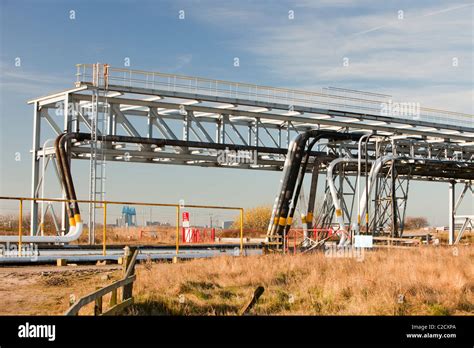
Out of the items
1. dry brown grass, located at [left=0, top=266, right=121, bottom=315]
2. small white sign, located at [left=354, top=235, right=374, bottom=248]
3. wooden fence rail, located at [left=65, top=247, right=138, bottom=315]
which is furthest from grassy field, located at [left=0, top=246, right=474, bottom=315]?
small white sign, located at [left=354, top=235, right=374, bottom=248]

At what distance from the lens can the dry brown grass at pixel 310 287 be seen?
1473cm

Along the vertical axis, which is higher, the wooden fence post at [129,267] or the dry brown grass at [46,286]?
the wooden fence post at [129,267]

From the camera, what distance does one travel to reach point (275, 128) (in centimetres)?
3725

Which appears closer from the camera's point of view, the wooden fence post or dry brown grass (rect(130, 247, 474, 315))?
the wooden fence post

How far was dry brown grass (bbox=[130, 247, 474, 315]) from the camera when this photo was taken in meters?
14.7

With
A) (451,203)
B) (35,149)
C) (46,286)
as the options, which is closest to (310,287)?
(46,286)

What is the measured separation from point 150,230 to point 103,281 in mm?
20911

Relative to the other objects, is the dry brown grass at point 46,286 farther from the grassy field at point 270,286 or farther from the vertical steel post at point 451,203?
the vertical steel post at point 451,203

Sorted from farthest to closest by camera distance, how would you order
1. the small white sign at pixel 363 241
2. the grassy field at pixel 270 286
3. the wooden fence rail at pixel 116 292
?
the small white sign at pixel 363 241
the grassy field at pixel 270 286
the wooden fence rail at pixel 116 292

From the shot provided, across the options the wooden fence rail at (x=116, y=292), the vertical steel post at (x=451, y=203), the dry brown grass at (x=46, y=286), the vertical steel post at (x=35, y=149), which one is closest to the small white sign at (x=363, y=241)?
the dry brown grass at (x=46, y=286)

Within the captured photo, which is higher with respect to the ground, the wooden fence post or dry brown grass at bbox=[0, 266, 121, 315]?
the wooden fence post

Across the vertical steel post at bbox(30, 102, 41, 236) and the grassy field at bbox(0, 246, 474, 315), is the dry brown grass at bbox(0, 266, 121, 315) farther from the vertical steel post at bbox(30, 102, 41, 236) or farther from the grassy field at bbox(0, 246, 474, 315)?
the vertical steel post at bbox(30, 102, 41, 236)
